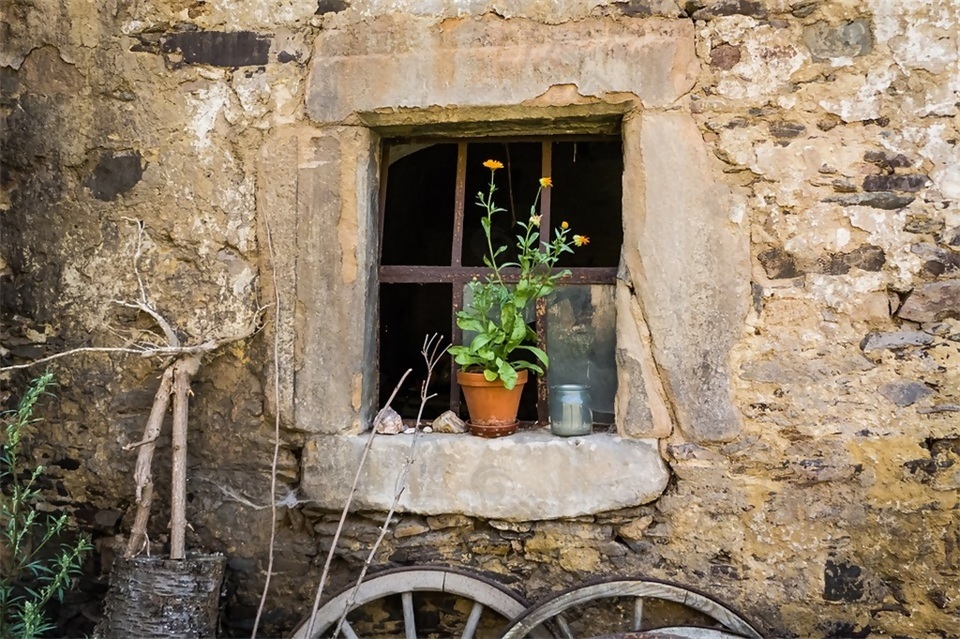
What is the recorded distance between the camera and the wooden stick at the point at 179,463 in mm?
2273

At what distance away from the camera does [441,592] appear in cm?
234

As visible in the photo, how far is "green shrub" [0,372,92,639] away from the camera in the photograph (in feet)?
7.52

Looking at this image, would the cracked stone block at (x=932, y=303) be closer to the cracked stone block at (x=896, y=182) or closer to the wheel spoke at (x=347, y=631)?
the cracked stone block at (x=896, y=182)

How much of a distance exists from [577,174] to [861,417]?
304cm

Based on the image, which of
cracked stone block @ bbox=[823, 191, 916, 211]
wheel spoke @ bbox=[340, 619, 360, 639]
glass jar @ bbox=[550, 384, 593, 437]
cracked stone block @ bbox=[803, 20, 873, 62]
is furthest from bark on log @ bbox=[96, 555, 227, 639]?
cracked stone block @ bbox=[803, 20, 873, 62]

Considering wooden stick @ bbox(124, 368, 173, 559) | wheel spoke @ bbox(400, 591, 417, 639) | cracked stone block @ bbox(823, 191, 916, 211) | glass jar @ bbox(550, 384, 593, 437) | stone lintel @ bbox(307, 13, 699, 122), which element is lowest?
wheel spoke @ bbox(400, 591, 417, 639)

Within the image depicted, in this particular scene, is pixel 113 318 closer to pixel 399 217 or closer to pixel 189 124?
pixel 189 124

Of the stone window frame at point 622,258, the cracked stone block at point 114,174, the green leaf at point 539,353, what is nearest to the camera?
the stone window frame at point 622,258

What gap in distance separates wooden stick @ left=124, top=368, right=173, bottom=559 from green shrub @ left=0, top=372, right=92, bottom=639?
6.7 inches

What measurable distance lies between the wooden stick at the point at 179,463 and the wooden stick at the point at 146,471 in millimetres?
36

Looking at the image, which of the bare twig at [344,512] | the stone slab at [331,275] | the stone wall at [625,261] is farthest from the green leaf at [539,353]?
the stone slab at [331,275]

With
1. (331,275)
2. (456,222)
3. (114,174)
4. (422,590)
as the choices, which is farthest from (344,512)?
(114,174)

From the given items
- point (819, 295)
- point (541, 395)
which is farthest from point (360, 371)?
point (819, 295)

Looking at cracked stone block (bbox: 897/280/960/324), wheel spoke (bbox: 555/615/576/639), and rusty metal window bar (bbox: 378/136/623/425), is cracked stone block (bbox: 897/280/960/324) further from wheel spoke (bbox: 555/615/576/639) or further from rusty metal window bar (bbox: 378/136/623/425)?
wheel spoke (bbox: 555/615/576/639)
